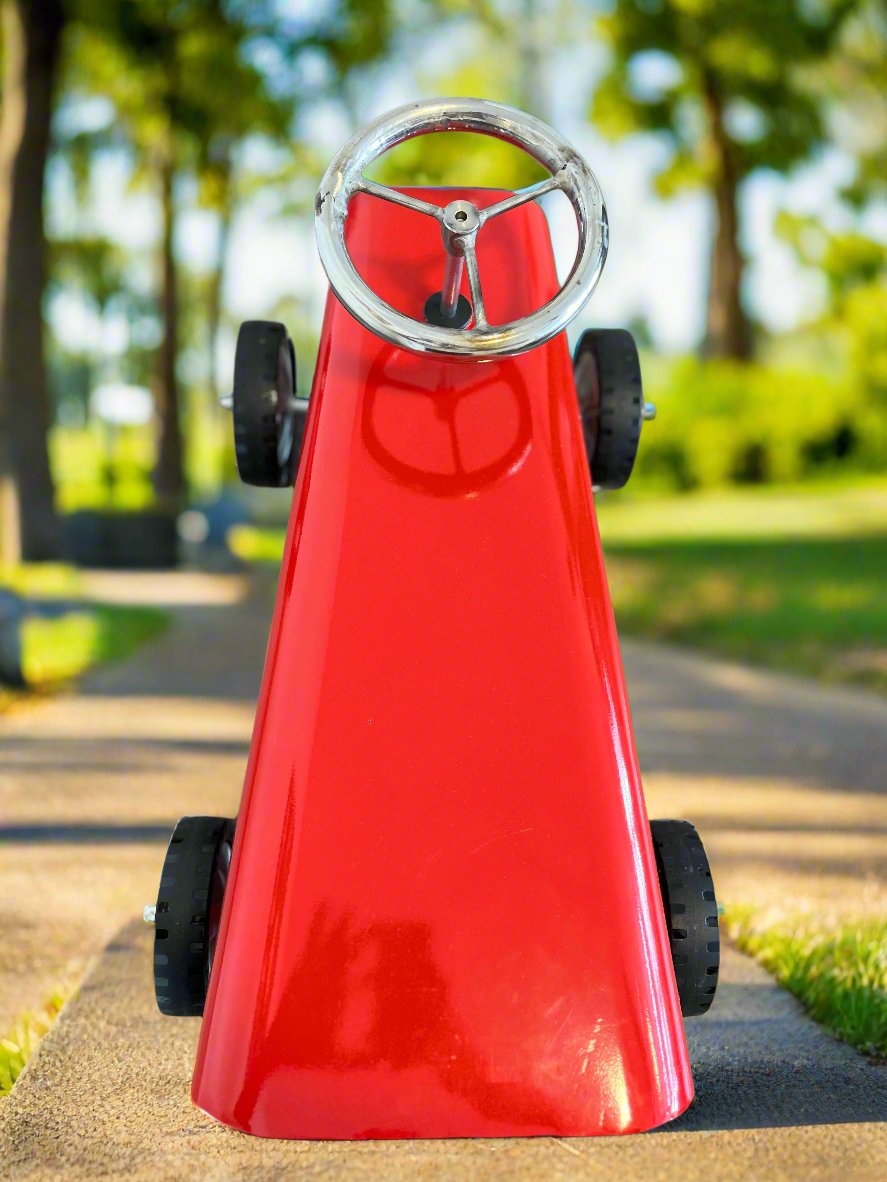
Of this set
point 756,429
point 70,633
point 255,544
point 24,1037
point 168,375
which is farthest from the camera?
point 756,429

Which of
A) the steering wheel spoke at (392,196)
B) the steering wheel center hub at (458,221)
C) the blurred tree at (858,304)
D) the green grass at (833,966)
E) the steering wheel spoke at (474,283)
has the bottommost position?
the green grass at (833,966)

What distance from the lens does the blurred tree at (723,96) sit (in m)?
17.1

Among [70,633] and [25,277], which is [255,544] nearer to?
[25,277]

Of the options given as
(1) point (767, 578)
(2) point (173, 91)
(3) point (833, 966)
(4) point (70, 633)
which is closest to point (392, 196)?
(3) point (833, 966)

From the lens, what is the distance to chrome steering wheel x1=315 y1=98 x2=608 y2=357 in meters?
1.58

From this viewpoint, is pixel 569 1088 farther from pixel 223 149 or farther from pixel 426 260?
pixel 223 149

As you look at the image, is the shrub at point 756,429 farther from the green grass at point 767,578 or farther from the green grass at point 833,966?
the green grass at point 833,966

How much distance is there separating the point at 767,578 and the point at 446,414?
8.33m

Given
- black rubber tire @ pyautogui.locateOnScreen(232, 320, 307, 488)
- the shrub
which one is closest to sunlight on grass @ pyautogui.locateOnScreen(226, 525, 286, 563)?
the shrub

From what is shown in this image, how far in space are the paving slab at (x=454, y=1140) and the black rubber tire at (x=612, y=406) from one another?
0.87m

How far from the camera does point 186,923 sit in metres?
1.73

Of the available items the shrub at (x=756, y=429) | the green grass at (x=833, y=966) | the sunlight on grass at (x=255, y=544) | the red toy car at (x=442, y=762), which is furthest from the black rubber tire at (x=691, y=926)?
the shrub at (x=756, y=429)

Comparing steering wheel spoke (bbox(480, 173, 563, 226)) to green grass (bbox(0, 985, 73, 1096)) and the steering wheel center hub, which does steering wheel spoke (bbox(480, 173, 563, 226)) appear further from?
green grass (bbox(0, 985, 73, 1096))

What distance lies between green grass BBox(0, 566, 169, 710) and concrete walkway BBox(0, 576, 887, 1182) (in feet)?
0.88
